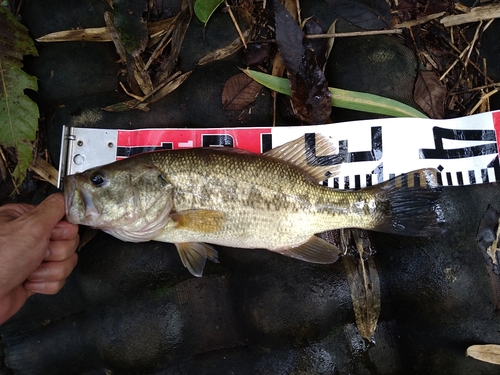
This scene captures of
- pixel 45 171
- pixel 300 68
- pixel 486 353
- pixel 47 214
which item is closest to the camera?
pixel 47 214

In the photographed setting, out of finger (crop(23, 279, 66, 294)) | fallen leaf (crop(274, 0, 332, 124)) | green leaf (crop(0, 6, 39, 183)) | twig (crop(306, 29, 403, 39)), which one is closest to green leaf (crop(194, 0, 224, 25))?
fallen leaf (crop(274, 0, 332, 124))

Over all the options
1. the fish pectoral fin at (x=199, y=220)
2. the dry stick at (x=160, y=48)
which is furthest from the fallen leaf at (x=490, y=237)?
the dry stick at (x=160, y=48)

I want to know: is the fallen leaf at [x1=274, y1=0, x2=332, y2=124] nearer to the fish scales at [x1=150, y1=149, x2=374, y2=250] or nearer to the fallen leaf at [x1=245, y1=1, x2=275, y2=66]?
the fallen leaf at [x1=245, y1=1, x2=275, y2=66]

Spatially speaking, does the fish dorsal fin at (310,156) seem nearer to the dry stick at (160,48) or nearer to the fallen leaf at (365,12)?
the fallen leaf at (365,12)

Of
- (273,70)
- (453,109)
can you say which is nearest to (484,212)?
(453,109)

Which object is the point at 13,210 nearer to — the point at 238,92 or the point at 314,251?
the point at 238,92

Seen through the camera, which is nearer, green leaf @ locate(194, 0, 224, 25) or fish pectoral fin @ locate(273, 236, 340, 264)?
fish pectoral fin @ locate(273, 236, 340, 264)

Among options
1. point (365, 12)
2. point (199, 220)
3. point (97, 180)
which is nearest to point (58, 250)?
point (97, 180)
